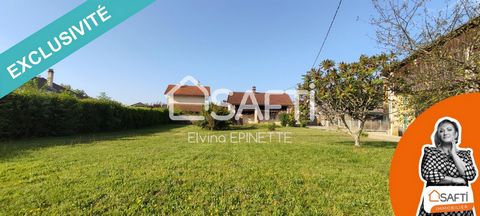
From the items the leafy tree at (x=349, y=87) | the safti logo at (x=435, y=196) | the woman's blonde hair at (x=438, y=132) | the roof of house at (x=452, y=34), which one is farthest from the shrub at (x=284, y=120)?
the safti logo at (x=435, y=196)

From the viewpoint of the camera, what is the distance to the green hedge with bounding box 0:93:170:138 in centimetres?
1095

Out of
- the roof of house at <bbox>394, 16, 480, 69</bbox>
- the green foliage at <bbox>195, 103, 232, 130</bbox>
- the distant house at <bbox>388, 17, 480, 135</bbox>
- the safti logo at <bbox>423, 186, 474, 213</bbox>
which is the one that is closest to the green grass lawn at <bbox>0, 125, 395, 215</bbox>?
the safti logo at <bbox>423, 186, 474, 213</bbox>

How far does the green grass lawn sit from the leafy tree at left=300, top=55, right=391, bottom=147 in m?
3.23

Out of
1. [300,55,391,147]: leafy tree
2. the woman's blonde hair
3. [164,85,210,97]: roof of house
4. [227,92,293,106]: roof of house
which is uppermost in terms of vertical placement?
[164,85,210,97]: roof of house

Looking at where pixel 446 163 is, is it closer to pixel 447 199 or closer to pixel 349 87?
pixel 447 199

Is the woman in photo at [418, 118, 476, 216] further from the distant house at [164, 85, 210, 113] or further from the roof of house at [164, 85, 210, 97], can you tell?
the roof of house at [164, 85, 210, 97]

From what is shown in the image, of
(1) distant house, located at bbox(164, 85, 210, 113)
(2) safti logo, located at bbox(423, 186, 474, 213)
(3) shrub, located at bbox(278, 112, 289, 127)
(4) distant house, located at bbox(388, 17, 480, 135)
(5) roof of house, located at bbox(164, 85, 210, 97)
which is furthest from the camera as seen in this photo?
(5) roof of house, located at bbox(164, 85, 210, 97)

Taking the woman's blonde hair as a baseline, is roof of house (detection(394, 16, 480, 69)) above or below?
above

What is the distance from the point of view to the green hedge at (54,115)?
35.9 ft

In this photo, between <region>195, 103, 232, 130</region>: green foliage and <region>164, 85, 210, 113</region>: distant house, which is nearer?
<region>195, 103, 232, 130</region>: green foliage

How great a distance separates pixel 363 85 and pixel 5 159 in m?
12.3

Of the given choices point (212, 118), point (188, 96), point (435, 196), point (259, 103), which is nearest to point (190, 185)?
point (435, 196)

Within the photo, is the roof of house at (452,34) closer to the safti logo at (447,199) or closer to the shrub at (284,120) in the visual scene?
the safti logo at (447,199)

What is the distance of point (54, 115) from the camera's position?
511 inches
